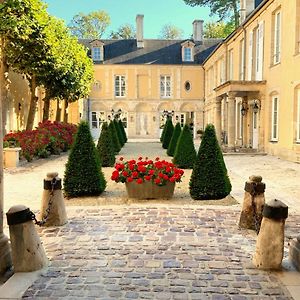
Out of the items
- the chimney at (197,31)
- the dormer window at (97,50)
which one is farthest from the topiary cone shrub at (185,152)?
the chimney at (197,31)

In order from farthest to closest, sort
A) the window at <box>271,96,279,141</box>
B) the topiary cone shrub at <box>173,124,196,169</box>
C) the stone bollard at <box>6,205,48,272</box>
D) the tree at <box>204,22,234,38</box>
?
the tree at <box>204,22,234,38</box> → the window at <box>271,96,279,141</box> → the topiary cone shrub at <box>173,124,196,169</box> → the stone bollard at <box>6,205,48,272</box>

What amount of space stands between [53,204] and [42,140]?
11.7 metres

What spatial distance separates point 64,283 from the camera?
399 centimetres

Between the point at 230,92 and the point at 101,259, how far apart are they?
16.1 metres

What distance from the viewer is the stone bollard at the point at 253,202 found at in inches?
229

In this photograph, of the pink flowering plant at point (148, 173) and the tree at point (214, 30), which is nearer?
the pink flowering plant at point (148, 173)

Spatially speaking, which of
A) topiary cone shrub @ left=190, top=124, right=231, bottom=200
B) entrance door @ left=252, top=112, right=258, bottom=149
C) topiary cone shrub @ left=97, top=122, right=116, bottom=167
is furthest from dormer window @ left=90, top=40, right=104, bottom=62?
topiary cone shrub @ left=190, top=124, right=231, bottom=200

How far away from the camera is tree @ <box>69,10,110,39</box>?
49.9m

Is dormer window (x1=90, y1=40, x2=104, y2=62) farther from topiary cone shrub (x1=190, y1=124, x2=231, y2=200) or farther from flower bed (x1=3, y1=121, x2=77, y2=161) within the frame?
topiary cone shrub (x1=190, y1=124, x2=231, y2=200)

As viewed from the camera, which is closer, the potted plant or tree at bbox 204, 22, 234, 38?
the potted plant

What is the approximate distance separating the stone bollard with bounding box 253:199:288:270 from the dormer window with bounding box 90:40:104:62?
120 ft

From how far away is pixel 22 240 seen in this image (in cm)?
426

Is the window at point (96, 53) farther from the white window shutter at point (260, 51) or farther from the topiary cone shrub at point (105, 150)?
the topiary cone shrub at point (105, 150)

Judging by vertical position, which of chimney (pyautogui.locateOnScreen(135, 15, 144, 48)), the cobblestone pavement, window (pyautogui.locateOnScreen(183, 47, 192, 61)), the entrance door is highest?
chimney (pyautogui.locateOnScreen(135, 15, 144, 48))
